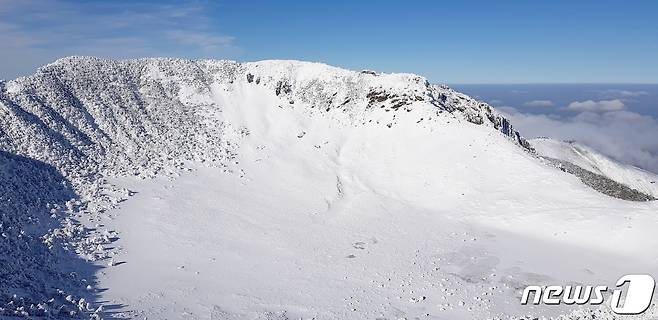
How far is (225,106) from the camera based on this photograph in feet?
183

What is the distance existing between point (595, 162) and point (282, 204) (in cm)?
6502

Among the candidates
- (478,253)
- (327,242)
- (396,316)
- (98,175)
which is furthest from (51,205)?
(478,253)

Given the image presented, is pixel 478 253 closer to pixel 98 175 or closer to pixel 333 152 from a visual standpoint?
pixel 333 152

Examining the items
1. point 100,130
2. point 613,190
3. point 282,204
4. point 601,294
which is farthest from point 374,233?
point 100,130

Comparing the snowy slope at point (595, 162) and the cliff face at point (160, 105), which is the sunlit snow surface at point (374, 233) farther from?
the snowy slope at point (595, 162)

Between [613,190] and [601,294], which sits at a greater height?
[613,190]

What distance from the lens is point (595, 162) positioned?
7494 cm

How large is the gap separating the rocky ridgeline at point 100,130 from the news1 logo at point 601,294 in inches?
834

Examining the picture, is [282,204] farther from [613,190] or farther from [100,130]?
[613,190]

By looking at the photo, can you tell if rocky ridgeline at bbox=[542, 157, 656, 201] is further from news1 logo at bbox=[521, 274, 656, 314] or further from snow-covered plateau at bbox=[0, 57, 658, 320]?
news1 logo at bbox=[521, 274, 656, 314]

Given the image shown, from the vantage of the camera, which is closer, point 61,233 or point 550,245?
point 61,233

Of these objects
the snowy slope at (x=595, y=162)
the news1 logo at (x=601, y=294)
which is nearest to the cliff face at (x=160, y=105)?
the snowy slope at (x=595, y=162)

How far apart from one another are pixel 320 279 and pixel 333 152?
2652 centimetres

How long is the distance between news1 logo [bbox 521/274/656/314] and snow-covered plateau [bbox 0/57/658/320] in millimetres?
911
